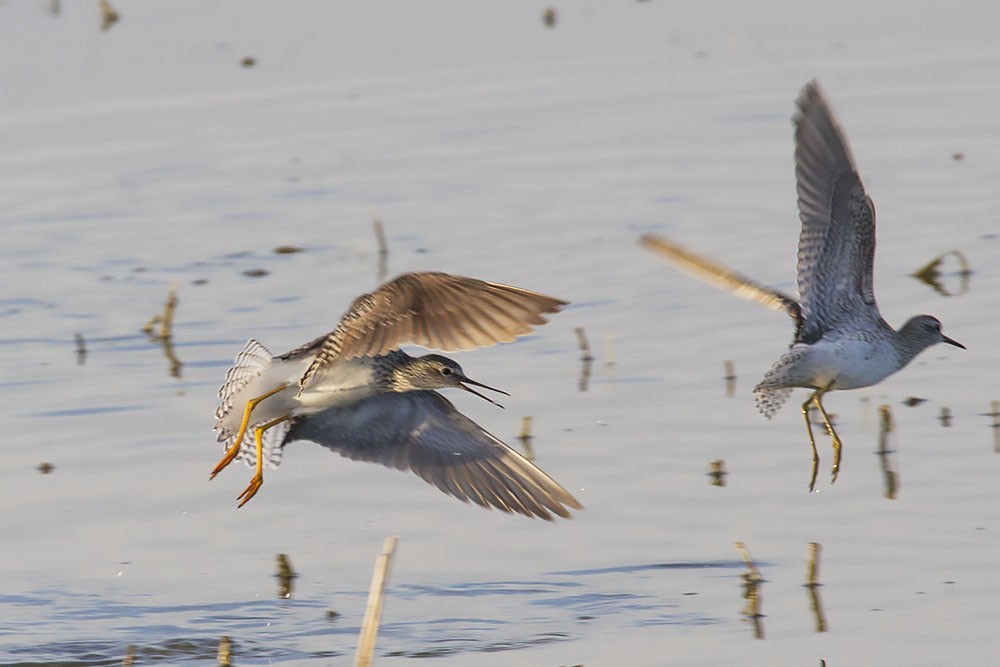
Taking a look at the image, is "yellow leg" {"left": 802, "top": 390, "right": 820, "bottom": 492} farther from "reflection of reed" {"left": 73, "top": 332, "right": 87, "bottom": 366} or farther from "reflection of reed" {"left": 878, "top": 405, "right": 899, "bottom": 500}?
"reflection of reed" {"left": 73, "top": 332, "right": 87, "bottom": 366}

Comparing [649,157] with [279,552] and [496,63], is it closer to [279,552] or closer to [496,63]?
[496,63]

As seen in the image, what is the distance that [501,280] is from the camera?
434 inches

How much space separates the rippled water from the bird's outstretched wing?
77 centimetres

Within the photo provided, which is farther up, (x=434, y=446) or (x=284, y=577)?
(x=434, y=446)

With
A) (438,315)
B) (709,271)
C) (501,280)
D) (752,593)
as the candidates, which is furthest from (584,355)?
(438,315)

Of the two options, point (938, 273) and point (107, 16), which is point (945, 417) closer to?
point (938, 273)

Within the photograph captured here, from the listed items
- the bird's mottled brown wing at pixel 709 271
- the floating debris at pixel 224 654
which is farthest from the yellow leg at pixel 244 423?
the bird's mottled brown wing at pixel 709 271

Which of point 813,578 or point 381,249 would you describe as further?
point 381,249

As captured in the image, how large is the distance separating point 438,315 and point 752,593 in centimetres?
172

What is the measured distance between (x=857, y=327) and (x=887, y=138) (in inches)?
233

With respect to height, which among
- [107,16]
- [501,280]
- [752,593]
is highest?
[107,16]

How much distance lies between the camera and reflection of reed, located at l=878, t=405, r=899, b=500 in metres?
8.13

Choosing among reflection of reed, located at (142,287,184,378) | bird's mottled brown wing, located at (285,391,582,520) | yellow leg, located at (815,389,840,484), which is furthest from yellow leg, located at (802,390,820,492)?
reflection of reed, located at (142,287,184,378)

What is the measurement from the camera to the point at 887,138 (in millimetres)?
13688
